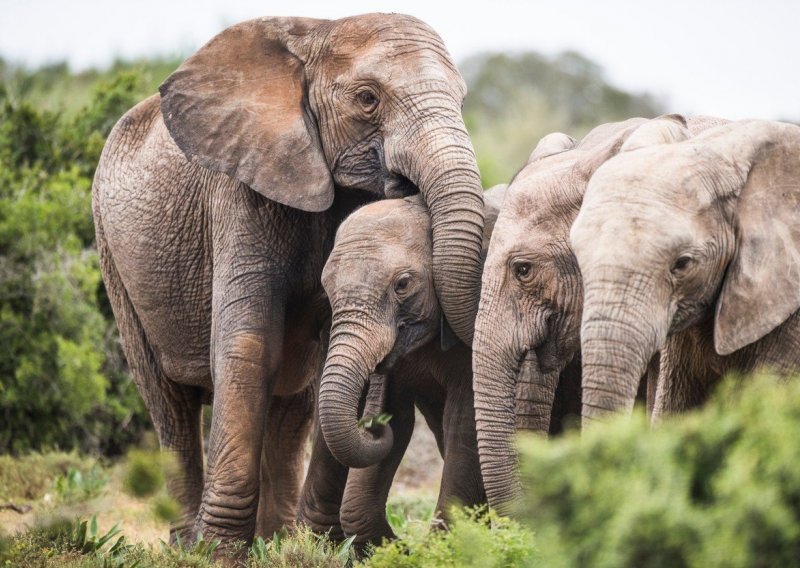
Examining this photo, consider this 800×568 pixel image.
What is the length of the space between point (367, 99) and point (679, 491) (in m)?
3.74

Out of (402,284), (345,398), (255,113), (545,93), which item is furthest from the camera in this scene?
(545,93)

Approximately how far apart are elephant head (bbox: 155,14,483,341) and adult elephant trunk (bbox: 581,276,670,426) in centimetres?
159

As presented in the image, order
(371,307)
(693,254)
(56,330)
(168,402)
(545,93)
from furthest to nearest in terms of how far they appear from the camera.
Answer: (545,93), (56,330), (168,402), (371,307), (693,254)

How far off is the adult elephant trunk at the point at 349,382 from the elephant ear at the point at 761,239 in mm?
1669

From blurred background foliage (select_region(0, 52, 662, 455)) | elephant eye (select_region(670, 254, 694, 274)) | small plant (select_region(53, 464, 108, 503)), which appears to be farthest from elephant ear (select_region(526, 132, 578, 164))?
blurred background foliage (select_region(0, 52, 662, 455))

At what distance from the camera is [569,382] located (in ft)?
23.0

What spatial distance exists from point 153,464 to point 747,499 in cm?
294

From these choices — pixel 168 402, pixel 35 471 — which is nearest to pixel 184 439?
pixel 168 402

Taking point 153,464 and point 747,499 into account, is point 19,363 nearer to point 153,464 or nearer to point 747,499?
point 153,464

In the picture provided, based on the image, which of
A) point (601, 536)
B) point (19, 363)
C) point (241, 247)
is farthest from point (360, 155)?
point (19, 363)

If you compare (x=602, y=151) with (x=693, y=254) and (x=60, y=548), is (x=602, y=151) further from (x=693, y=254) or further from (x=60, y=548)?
(x=60, y=548)

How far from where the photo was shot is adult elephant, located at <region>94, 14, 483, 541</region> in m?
6.84

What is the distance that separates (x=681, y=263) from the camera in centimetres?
526

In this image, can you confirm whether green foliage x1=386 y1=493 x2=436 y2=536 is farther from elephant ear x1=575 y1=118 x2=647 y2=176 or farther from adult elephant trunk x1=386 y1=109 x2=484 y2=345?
elephant ear x1=575 y1=118 x2=647 y2=176
